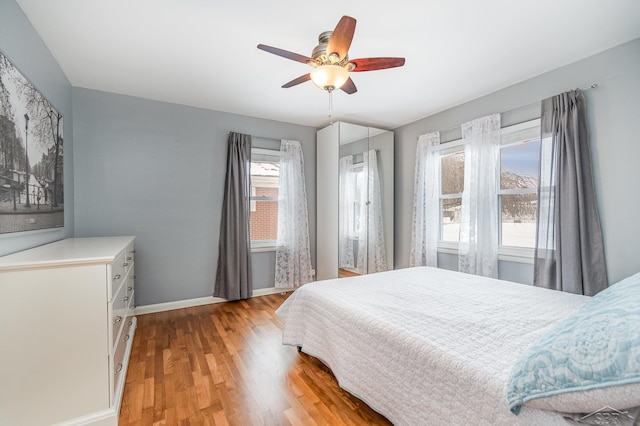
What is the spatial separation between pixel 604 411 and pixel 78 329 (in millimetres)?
2279

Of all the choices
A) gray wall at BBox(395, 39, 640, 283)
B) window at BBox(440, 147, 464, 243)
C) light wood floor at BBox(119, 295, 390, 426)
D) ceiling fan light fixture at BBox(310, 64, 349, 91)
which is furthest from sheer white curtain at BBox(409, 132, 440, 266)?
ceiling fan light fixture at BBox(310, 64, 349, 91)

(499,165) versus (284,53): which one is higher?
(284,53)

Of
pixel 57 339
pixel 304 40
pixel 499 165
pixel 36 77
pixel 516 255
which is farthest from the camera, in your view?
pixel 499 165

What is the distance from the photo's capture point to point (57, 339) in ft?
4.93

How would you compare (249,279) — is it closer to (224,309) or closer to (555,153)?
(224,309)

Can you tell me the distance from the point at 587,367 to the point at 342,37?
1.84m

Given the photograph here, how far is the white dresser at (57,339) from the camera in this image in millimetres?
1413

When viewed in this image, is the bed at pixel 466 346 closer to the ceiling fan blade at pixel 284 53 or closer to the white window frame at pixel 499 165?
the white window frame at pixel 499 165

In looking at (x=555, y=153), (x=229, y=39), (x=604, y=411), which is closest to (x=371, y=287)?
(x=604, y=411)

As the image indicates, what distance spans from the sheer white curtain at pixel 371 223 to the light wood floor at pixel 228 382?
1.70 m

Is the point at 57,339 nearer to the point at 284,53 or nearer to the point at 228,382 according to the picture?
the point at 228,382

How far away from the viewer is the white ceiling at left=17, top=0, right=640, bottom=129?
1838mm

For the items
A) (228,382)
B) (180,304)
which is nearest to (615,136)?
(228,382)

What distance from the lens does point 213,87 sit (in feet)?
9.87
